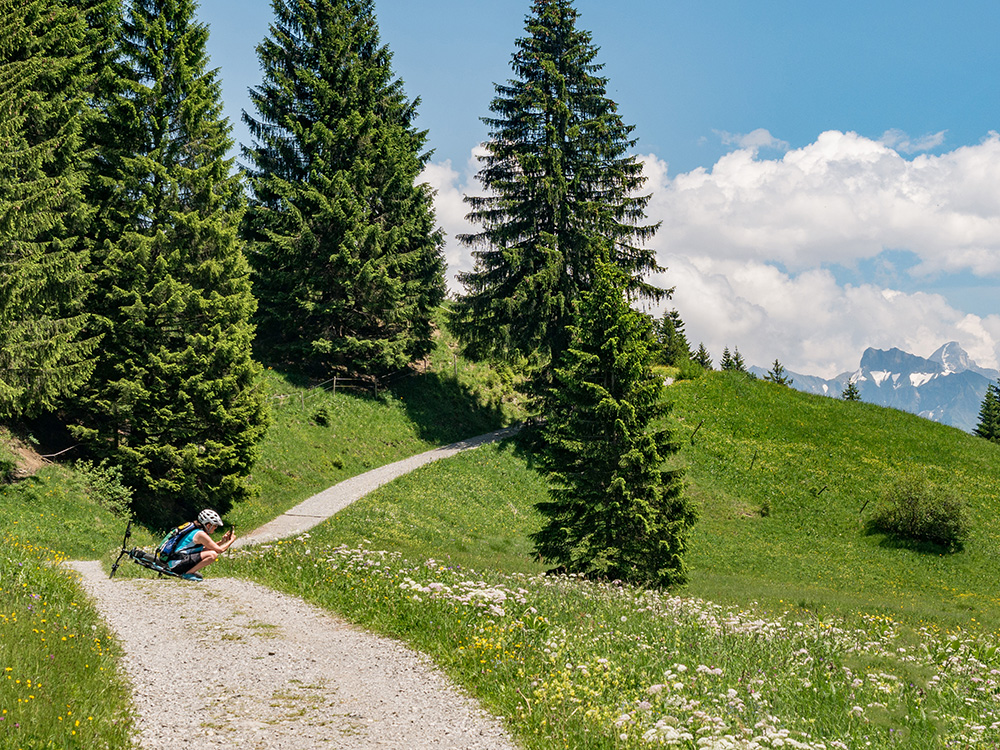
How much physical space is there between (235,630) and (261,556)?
528 centimetres

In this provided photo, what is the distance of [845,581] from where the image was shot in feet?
83.1

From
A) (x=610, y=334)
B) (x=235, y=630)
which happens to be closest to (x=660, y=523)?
(x=610, y=334)

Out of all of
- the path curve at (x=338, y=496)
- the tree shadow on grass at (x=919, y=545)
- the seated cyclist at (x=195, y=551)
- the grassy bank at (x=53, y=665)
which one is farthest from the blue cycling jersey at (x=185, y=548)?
the tree shadow on grass at (x=919, y=545)

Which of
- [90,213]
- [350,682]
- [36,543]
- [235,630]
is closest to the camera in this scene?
[350,682]

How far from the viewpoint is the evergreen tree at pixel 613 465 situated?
639 inches

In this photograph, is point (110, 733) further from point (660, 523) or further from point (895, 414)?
point (895, 414)

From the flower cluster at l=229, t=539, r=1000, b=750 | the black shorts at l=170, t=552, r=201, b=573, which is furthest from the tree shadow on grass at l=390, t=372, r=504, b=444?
the flower cluster at l=229, t=539, r=1000, b=750

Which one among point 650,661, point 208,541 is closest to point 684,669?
point 650,661

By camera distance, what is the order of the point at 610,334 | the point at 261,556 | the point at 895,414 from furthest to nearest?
the point at 895,414 < the point at 610,334 < the point at 261,556

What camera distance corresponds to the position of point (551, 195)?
33.7m

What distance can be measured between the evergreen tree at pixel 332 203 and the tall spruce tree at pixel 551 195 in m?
4.74

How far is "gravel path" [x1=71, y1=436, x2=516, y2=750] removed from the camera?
612 cm

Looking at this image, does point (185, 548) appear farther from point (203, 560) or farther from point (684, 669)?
point (684, 669)

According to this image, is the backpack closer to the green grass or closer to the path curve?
the green grass
